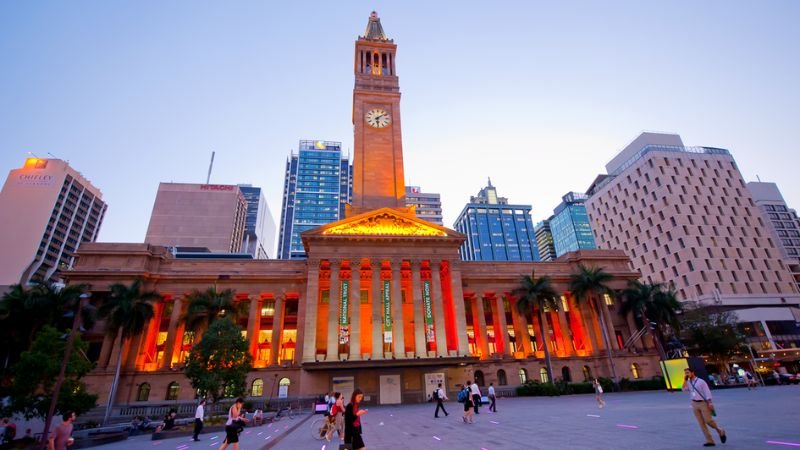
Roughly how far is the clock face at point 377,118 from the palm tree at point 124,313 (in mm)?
37379

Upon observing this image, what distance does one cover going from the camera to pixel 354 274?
46.2 metres

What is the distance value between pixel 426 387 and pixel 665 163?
74.1 m

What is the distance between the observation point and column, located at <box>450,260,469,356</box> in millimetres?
44500

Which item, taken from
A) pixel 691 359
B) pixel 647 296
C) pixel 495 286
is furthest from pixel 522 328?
pixel 691 359

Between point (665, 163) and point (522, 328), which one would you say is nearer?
point (522, 328)

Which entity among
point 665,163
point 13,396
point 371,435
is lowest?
point 371,435

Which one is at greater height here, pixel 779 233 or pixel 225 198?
pixel 225 198

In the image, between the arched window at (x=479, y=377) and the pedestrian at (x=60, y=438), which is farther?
the arched window at (x=479, y=377)

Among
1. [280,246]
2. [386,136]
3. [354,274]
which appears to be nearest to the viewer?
[354,274]

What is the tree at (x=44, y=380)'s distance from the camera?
23453 millimetres

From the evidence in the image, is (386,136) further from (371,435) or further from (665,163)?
(665,163)

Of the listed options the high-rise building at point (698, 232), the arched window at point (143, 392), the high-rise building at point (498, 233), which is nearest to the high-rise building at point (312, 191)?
the high-rise building at point (498, 233)

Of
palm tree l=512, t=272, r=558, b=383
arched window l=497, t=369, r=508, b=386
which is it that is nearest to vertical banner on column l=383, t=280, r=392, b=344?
arched window l=497, t=369, r=508, b=386

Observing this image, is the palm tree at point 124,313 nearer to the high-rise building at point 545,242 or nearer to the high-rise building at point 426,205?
the high-rise building at point 426,205
